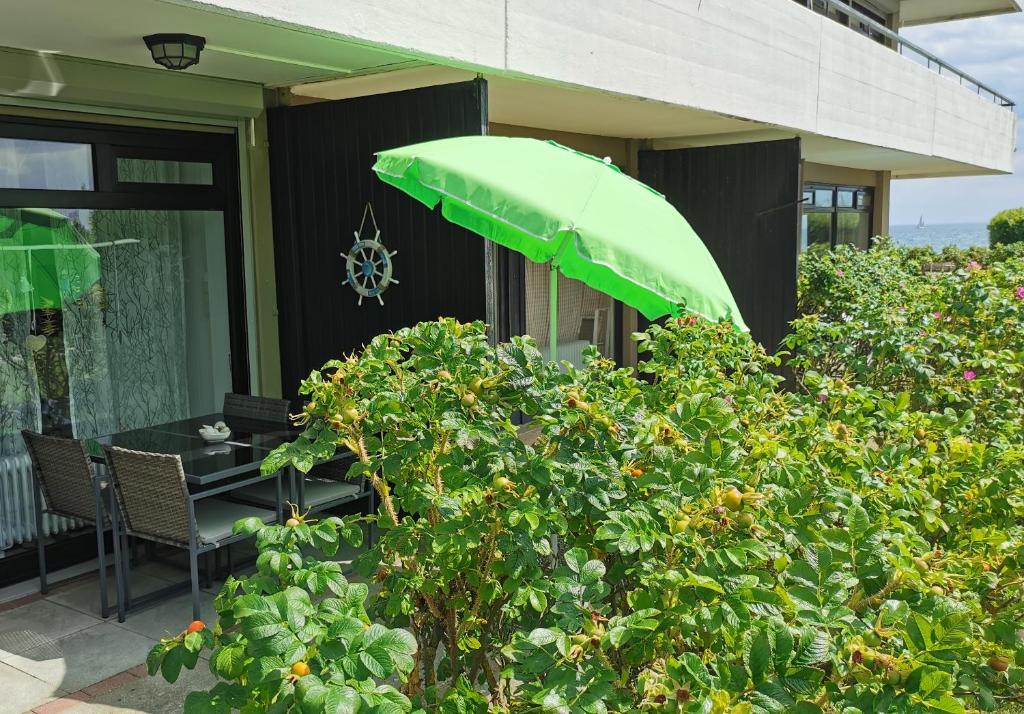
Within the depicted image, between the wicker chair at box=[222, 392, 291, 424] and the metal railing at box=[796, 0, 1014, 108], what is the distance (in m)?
7.07

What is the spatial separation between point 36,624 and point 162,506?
0.91m

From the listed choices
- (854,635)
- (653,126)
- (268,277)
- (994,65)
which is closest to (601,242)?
(854,635)

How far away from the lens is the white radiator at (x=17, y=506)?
16.5ft

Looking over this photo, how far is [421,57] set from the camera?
4707 millimetres

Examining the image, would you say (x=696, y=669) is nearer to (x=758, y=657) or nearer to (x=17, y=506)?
(x=758, y=657)

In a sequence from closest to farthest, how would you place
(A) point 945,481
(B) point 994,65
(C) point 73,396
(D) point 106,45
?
1. (A) point 945,481
2. (D) point 106,45
3. (C) point 73,396
4. (B) point 994,65

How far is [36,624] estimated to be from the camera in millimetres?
4496

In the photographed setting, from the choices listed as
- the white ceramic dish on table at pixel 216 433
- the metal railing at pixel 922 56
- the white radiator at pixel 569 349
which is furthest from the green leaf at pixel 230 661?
the metal railing at pixel 922 56

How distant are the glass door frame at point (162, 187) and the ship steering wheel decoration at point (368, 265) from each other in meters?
0.85

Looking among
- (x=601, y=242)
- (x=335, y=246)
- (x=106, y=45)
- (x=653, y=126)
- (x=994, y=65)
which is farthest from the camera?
(x=994, y=65)

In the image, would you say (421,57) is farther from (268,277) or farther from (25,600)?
(25,600)

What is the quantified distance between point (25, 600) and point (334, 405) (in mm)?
3287

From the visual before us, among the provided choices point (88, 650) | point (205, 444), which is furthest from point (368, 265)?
point (88, 650)

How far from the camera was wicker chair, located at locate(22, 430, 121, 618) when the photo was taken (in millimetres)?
4512
